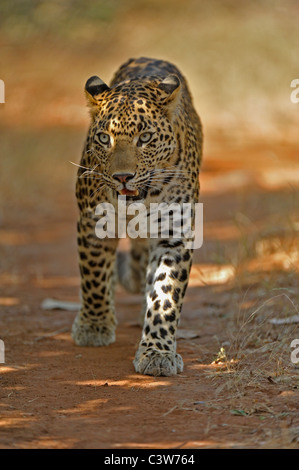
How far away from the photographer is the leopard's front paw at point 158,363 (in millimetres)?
5949

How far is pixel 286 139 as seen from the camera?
657 inches

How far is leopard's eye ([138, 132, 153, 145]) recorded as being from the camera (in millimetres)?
6060

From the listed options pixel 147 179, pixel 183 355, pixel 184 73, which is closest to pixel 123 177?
pixel 147 179

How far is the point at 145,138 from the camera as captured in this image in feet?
19.9

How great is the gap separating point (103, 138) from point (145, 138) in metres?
0.32

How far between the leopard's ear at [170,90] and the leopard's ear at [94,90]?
0.46 meters

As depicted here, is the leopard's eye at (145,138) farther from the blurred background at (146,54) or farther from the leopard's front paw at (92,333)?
the blurred background at (146,54)

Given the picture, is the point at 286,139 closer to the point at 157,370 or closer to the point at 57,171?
the point at 57,171

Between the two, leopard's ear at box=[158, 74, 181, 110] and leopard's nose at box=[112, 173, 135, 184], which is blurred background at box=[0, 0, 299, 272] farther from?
leopard's nose at box=[112, 173, 135, 184]

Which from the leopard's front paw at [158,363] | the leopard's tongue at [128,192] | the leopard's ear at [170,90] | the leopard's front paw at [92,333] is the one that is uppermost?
the leopard's ear at [170,90]

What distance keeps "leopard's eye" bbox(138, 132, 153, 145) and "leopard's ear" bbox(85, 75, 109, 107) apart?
0.55 meters

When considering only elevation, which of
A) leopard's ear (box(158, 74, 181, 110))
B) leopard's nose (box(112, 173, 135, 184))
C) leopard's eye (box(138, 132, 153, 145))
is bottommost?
leopard's nose (box(112, 173, 135, 184))

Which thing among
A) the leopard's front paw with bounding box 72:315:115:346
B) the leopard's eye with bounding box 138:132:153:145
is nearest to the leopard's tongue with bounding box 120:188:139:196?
the leopard's eye with bounding box 138:132:153:145

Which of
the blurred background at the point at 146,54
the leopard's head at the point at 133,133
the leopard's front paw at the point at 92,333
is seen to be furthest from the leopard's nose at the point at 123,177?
the blurred background at the point at 146,54
